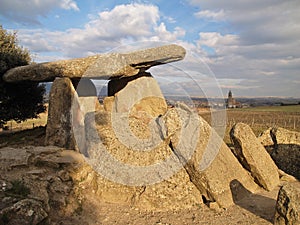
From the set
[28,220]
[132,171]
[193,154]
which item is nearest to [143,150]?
[132,171]

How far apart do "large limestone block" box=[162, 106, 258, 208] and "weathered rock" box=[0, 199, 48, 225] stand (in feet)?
11.1

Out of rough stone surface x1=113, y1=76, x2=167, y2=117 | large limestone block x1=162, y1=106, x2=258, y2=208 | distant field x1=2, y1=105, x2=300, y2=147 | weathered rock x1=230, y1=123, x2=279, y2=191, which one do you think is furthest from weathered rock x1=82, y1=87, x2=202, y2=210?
distant field x1=2, y1=105, x2=300, y2=147

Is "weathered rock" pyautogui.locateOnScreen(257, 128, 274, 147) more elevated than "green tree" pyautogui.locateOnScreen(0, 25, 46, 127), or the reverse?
"green tree" pyautogui.locateOnScreen(0, 25, 46, 127)

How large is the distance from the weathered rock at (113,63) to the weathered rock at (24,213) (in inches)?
219

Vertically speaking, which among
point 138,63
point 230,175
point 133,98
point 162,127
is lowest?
point 230,175

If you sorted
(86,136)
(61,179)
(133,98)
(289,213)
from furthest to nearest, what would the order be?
(133,98), (86,136), (61,179), (289,213)

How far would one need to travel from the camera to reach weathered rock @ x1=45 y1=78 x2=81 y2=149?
897cm

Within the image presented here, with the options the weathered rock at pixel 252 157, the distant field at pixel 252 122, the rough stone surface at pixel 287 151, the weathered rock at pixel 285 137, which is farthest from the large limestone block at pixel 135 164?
the weathered rock at pixel 285 137

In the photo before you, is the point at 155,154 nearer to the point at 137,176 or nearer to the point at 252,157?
the point at 137,176

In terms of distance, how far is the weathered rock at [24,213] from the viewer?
13.6ft

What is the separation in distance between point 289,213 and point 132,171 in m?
3.43

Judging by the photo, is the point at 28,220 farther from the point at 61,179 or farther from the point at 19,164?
the point at 19,164

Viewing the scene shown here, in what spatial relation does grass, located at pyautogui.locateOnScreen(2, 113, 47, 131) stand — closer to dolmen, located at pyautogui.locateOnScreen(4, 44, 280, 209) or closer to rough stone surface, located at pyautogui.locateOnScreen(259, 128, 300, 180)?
dolmen, located at pyautogui.locateOnScreen(4, 44, 280, 209)

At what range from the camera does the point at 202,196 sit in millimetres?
6445
